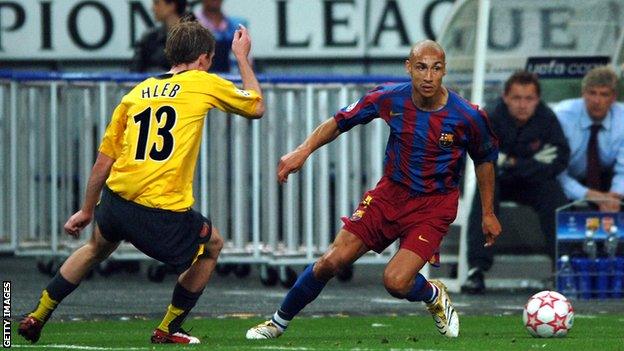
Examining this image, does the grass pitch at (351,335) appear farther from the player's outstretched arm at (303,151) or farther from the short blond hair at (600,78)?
the short blond hair at (600,78)

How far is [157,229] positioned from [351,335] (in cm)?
145

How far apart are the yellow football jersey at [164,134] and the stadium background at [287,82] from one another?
3.28m

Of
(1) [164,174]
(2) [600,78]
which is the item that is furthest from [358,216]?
(2) [600,78]

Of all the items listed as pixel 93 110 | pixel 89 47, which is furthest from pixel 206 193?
pixel 89 47

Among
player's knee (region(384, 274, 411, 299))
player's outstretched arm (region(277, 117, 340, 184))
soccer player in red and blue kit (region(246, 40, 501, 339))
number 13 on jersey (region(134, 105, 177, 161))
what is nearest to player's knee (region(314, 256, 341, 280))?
soccer player in red and blue kit (region(246, 40, 501, 339))

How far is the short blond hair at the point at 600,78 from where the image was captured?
14773 millimetres

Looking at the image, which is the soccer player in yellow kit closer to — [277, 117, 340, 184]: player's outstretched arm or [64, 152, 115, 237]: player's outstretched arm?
[64, 152, 115, 237]: player's outstretched arm

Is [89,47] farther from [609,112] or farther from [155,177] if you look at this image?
[155,177]

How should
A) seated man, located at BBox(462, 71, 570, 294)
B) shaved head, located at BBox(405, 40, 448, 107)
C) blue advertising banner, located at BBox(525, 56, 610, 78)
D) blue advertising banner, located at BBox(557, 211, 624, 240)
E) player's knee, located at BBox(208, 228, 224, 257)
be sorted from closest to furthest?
player's knee, located at BBox(208, 228, 224, 257) < shaved head, located at BBox(405, 40, 448, 107) < blue advertising banner, located at BBox(557, 211, 624, 240) < seated man, located at BBox(462, 71, 570, 294) < blue advertising banner, located at BBox(525, 56, 610, 78)

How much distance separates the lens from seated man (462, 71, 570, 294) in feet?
48.2

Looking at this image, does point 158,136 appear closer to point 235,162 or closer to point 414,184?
point 414,184

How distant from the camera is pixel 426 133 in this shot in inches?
435

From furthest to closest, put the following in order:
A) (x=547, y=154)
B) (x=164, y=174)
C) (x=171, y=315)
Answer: (x=547, y=154), (x=171, y=315), (x=164, y=174)

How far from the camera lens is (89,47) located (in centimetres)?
1731
